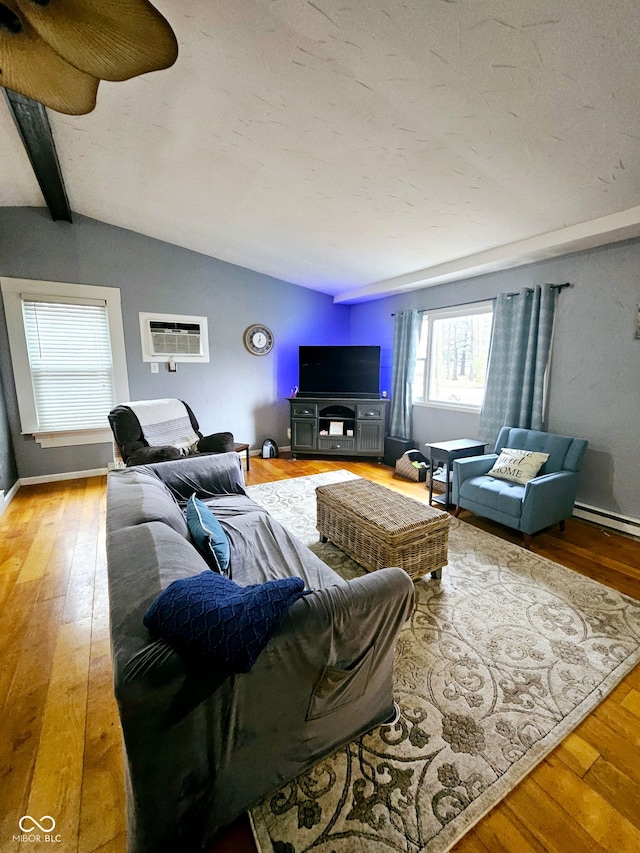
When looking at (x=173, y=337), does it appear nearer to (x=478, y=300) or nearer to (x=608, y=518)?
(x=478, y=300)

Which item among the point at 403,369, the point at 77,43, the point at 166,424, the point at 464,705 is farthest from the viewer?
the point at 403,369

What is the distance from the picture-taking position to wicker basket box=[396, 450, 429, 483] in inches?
166

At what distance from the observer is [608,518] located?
9.63 feet

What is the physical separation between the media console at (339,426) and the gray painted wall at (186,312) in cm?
52

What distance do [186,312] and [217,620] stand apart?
14.4 feet

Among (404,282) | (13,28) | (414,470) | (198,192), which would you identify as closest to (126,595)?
(13,28)

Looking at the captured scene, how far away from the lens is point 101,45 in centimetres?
Result: 118

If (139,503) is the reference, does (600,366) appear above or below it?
above

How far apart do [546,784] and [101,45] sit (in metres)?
2.83

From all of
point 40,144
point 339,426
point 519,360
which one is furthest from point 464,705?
point 40,144

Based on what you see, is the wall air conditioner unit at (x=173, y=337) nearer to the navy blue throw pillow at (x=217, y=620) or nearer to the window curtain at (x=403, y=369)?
the window curtain at (x=403, y=369)

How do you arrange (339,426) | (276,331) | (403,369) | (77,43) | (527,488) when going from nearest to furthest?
(77,43) → (527,488) → (403,369) → (339,426) → (276,331)

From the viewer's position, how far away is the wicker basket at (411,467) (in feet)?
13.8

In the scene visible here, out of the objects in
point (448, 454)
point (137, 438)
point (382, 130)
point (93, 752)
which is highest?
point (382, 130)
